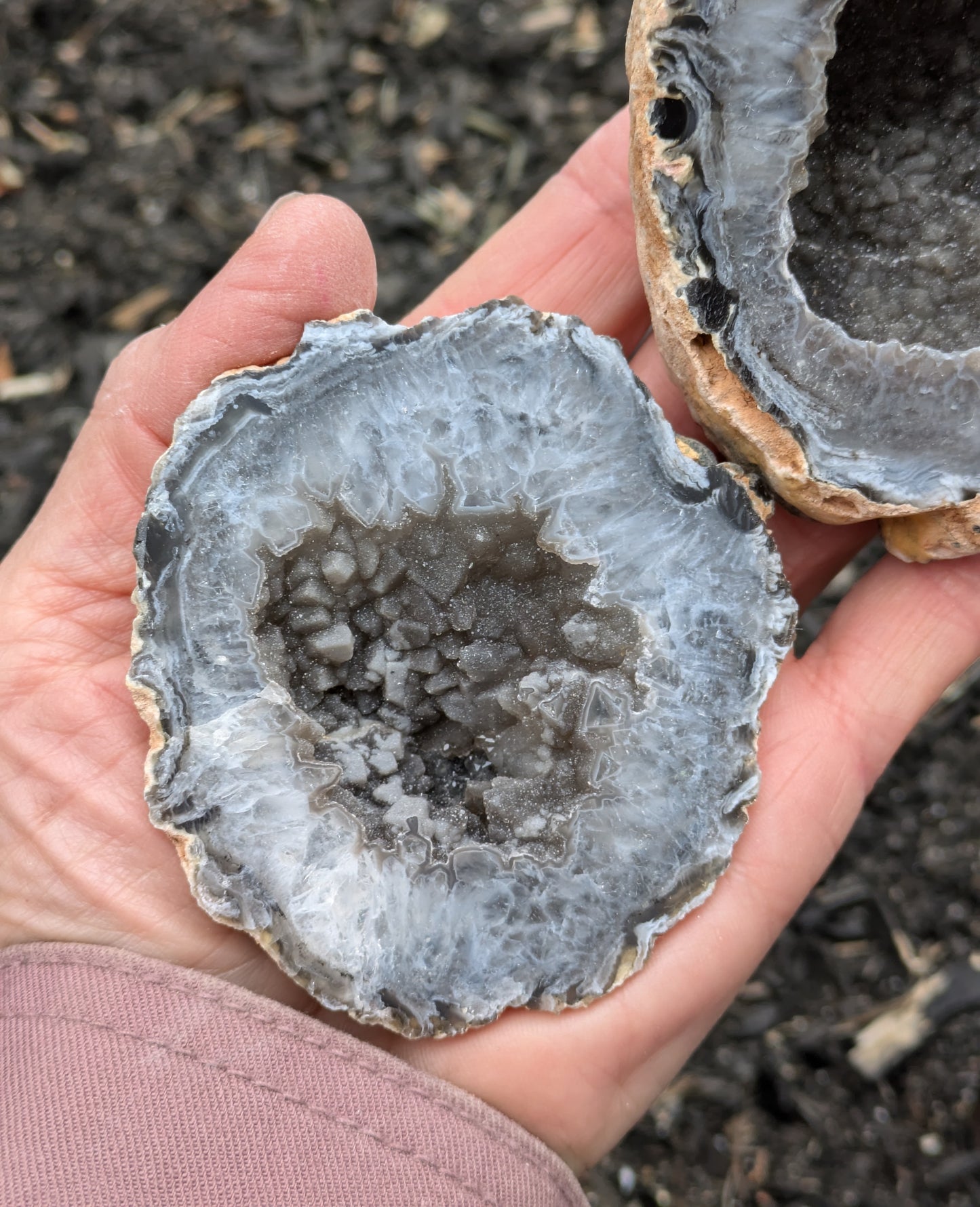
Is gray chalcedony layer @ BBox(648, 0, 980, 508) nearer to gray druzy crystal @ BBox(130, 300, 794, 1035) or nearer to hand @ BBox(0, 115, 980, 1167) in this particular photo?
gray druzy crystal @ BBox(130, 300, 794, 1035)

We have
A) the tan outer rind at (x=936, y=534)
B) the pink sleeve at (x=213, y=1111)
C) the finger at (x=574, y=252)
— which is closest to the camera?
the pink sleeve at (x=213, y=1111)

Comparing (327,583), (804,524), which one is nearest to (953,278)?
(804,524)

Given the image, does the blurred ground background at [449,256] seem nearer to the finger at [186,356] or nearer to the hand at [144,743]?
the hand at [144,743]

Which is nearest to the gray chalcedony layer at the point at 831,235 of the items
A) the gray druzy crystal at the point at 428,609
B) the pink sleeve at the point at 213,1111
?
the gray druzy crystal at the point at 428,609

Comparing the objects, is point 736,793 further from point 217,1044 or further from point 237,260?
point 237,260

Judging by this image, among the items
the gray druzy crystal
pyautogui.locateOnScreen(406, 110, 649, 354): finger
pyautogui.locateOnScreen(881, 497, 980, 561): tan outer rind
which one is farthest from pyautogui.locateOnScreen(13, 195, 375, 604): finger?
pyautogui.locateOnScreen(881, 497, 980, 561): tan outer rind
